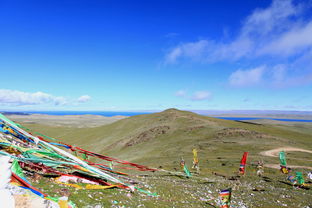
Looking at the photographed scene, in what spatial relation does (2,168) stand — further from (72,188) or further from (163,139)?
(163,139)

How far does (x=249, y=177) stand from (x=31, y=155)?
75.2ft

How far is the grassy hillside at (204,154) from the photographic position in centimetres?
1577

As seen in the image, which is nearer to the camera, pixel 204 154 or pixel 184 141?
pixel 204 154

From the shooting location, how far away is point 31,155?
897cm

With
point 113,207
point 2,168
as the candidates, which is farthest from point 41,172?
point 2,168

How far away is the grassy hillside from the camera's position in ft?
51.7

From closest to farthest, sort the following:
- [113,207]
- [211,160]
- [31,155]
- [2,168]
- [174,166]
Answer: [2,168]
[113,207]
[31,155]
[174,166]
[211,160]

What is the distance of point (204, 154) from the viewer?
122 ft

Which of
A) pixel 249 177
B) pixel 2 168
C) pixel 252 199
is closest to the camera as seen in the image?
pixel 2 168

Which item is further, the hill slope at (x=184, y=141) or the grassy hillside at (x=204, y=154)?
the hill slope at (x=184, y=141)

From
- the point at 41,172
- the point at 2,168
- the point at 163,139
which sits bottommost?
the point at 163,139

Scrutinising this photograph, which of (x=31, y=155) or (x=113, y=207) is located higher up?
(x=31, y=155)

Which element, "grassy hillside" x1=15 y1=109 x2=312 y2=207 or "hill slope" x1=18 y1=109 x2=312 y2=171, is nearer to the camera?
"grassy hillside" x1=15 y1=109 x2=312 y2=207

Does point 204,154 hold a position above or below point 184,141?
below
